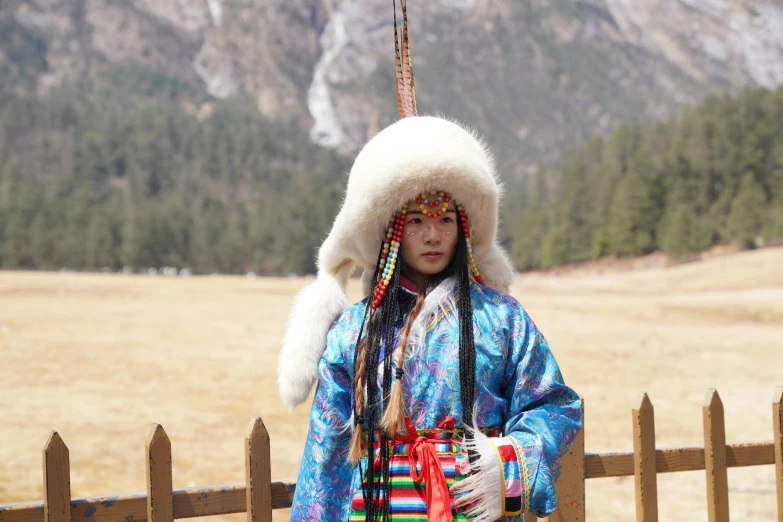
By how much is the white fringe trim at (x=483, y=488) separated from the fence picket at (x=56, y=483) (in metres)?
1.16

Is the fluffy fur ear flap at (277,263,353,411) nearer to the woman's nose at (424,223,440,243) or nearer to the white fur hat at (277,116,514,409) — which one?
the white fur hat at (277,116,514,409)

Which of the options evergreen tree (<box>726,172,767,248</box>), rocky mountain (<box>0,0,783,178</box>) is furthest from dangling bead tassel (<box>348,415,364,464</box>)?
rocky mountain (<box>0,0,783,178</box>)

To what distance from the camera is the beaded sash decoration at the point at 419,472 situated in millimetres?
2105

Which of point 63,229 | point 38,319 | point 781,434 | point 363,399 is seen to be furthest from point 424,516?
point 63,229

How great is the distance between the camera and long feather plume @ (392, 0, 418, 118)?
8.12ft

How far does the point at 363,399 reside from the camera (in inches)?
87.2

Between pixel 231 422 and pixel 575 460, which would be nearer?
pixel 575 460

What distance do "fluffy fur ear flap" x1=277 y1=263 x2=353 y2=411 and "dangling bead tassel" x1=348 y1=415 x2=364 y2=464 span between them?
0.73ft

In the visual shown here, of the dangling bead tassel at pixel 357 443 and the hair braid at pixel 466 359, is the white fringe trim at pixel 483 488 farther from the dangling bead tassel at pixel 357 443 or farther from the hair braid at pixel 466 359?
the dangling bead tassel at pixel 357 443

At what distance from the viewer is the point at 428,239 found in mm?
2312

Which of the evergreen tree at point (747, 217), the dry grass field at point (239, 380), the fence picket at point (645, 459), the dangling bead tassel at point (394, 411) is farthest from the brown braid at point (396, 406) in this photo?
the evergreen tree at point (747, 217)

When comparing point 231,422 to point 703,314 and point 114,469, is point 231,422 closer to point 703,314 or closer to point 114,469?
point 114,469

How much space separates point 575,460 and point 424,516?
91 centimetres

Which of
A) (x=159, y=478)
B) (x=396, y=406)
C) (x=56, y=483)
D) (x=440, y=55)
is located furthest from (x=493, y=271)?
(x=440, y=55)
